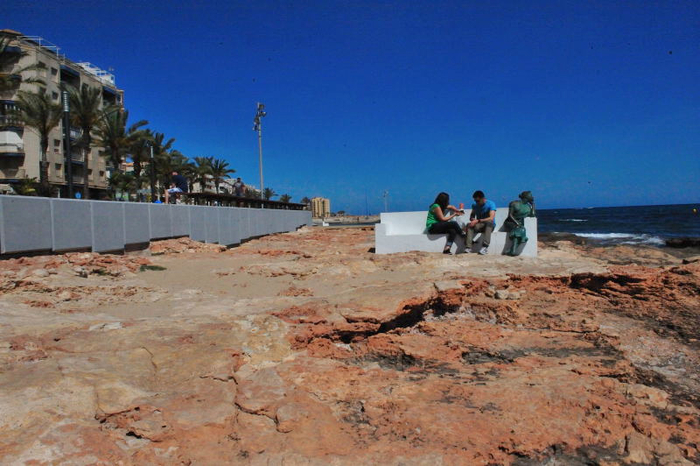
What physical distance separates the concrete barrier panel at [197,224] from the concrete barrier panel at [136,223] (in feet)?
5.96

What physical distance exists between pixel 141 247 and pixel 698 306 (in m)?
9.34

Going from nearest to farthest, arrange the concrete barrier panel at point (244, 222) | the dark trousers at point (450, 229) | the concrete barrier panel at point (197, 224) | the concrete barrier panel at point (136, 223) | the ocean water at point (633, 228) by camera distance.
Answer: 1. the concrete barrier panel at point (136, 223)
2. the dark trousers at point (450, 229)
3. the concrete barrier panel at point (197, 224)
4. the concrete barrier panel at point (244, 222)
5. the ocean water at point (633, 228)

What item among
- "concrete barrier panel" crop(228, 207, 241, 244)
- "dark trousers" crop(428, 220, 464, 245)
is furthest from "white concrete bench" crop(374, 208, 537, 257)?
"concrete barrier panel" crop(228, 207, 241, 244)

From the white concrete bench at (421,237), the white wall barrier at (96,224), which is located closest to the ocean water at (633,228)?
the white concrete bench at (421,237)

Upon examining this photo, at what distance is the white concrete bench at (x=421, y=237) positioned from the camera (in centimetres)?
891

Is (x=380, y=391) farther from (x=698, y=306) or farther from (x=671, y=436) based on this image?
(x=698, y=306)

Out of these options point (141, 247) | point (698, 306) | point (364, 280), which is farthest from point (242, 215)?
point (698, 306)

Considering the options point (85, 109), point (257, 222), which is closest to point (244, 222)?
point (257, 222)

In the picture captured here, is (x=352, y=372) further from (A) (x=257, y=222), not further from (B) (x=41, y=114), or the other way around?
(B) (x=41, y=114)

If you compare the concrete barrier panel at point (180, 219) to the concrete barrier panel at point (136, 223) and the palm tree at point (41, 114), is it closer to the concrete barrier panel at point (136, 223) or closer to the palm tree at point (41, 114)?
the concrete barrier panel at point (136, 223)

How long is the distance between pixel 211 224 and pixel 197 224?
76 cm

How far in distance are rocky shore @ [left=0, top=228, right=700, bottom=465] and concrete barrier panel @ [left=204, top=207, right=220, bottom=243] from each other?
19.6 feet

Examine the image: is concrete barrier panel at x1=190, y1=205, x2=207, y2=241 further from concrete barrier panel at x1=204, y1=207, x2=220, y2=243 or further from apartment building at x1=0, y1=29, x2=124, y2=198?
apartment building at x1=0, y1=29, x2=124, y2=198

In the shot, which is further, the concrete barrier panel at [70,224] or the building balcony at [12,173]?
the building balcony at [12,173]
